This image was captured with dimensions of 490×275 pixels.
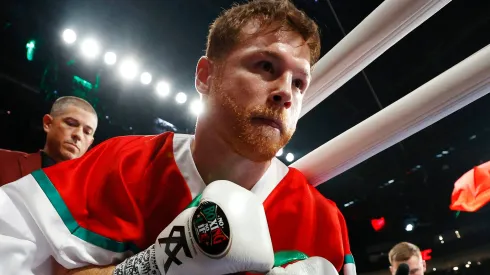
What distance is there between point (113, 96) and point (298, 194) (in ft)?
14.0

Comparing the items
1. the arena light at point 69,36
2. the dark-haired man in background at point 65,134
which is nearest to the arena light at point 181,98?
the arena light at point 69,36

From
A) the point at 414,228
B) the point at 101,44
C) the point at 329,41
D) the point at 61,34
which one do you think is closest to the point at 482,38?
the point at 329,41

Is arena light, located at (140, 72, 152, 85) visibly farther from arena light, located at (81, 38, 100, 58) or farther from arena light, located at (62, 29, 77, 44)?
arena light, located at (62, 29, 77, 44)

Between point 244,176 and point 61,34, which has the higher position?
point 61,34

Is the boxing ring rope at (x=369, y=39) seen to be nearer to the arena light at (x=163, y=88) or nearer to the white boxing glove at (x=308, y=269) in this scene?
the white boxing glove at (x=308, y=269)

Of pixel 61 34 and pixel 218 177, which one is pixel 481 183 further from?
pixel 61 34

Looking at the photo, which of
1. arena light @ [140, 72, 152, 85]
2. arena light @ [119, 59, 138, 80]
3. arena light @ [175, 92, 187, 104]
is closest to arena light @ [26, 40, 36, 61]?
arena light @ [119, 59, 138, 80]

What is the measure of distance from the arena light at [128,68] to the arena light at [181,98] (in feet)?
2.47

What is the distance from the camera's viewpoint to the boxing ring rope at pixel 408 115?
2.12 ft

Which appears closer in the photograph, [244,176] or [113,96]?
[244,176]

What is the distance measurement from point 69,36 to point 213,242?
408 cm

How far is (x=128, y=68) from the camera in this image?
443cm

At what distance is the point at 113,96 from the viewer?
15.3 ft

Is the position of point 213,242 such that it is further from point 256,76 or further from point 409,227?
point 409,227
